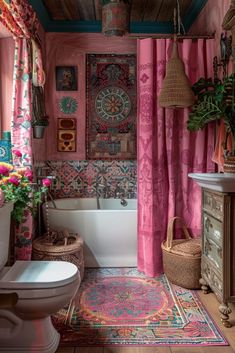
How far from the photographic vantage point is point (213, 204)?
248 centimetres

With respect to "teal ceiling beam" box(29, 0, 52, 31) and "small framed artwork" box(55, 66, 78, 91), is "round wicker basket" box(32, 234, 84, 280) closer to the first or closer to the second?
"small framed artwork" box(55, 66, 78, 91)

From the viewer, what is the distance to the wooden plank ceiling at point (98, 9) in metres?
3.56

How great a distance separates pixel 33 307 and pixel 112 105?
110 inches

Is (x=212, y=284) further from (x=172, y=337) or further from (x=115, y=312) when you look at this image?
(x=115, y=312)

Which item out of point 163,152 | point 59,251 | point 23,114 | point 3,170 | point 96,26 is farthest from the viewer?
point 96,26

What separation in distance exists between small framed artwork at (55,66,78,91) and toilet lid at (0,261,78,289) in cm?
249

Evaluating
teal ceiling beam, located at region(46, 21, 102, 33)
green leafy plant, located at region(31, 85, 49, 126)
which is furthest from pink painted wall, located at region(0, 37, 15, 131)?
teal ceiling beam, located at region(46, 21, 102, 33)

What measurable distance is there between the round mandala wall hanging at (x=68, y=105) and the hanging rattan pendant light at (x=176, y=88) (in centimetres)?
150

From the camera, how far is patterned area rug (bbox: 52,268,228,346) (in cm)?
218

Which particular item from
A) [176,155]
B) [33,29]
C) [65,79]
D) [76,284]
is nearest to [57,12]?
[65,79]

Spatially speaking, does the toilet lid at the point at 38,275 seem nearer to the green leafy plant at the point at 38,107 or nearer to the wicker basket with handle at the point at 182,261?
the wicker basket with handle at the point at 182,261

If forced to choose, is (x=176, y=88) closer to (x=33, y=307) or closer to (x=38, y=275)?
(x=38, y=275)

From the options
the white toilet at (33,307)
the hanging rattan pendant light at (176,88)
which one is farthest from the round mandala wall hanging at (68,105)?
the white toilet at (33,307)

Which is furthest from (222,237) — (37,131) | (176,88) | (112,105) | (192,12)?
(192,12)
